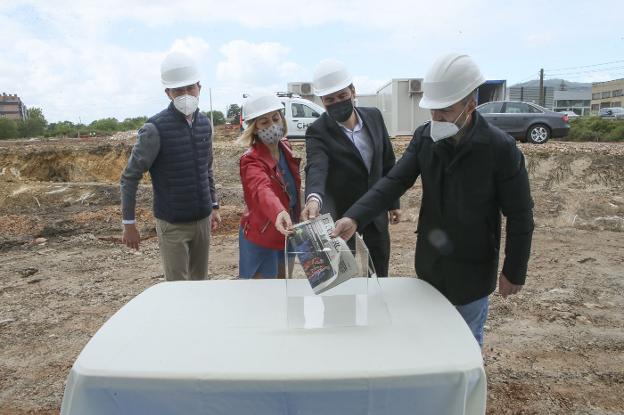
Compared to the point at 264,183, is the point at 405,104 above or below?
above

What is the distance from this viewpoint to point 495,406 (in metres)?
2.68

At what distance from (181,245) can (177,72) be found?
1.04 m

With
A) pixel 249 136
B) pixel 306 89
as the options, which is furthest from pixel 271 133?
pixel 306 89

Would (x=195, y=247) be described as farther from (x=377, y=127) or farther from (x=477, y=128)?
(x=477, y=128)

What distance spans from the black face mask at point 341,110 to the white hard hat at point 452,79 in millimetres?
909

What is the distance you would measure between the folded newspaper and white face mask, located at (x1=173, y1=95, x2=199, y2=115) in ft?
4.54

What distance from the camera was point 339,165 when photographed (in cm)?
276

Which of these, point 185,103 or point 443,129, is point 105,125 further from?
point 443,129

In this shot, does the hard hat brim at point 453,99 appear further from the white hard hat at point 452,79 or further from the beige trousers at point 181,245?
the beige trousers at point 181,245

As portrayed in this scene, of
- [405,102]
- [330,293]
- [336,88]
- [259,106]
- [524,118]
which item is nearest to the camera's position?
[330,293]

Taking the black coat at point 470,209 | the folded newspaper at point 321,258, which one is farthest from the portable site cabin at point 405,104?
the folded newspaper at point 321,258

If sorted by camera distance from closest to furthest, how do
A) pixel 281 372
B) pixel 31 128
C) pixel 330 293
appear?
pixel 281 372, pixel 330 293, pixel 31 128

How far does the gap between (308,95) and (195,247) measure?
1402cm

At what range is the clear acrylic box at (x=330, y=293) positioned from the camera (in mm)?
1787
